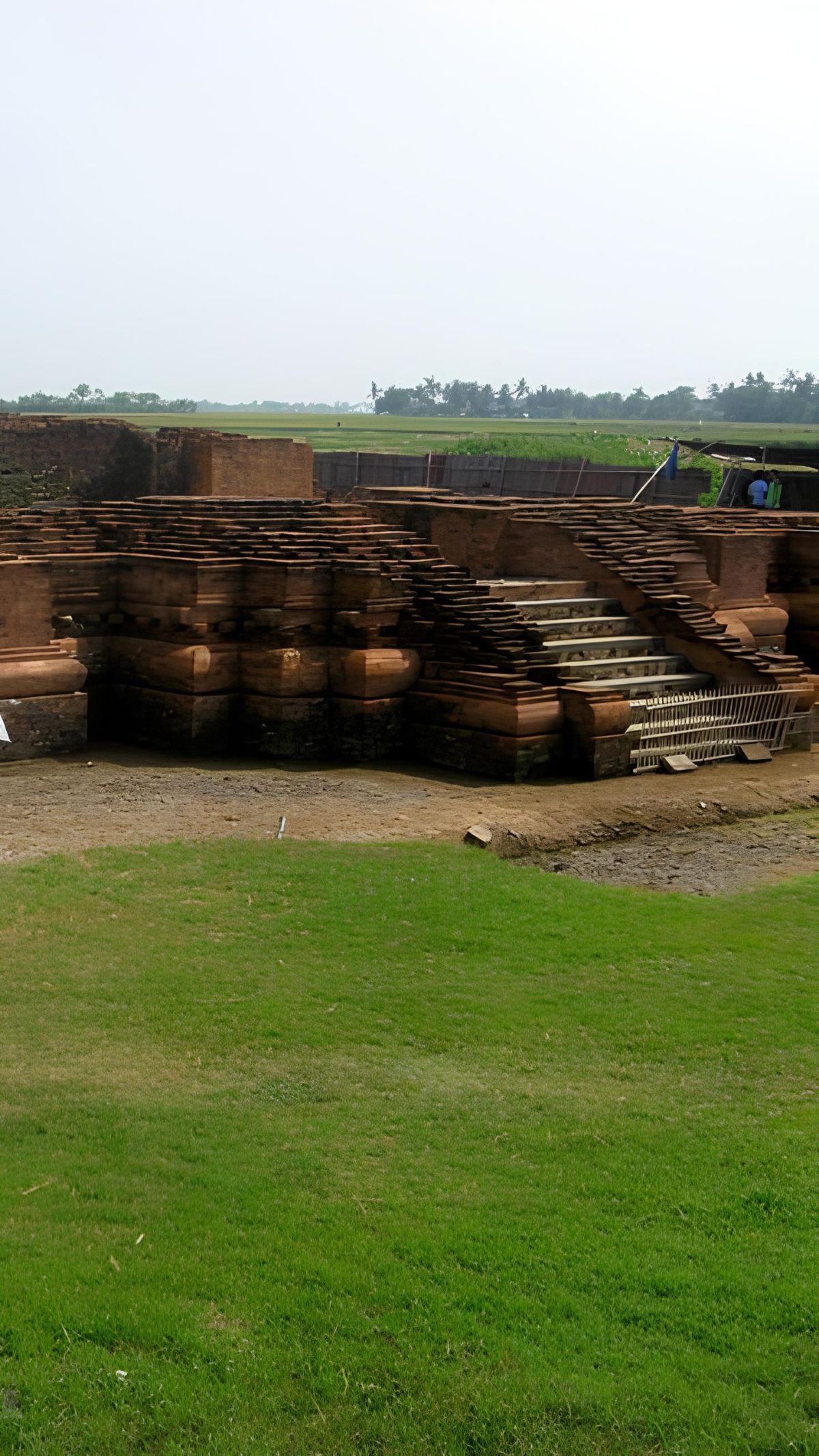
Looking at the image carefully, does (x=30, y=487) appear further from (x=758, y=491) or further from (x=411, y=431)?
(x=411, y=431)

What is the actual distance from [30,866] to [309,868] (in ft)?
5.21

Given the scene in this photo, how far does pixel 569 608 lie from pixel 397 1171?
→ 8.83 meters

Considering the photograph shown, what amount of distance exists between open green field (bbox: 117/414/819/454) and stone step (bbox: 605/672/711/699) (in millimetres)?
22564

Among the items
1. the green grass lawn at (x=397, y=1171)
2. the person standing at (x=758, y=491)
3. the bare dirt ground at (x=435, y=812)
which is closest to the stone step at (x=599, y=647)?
the bare dirt ground at (x=435, y=812)

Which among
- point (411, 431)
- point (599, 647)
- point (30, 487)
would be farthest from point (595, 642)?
point (411, 431)

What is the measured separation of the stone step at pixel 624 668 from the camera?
A: 1267cm

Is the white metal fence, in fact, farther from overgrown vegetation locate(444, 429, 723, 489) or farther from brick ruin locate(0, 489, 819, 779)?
overgrown vegetation locate(444, 429, 723, 489)

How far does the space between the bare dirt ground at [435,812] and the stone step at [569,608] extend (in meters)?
2.07

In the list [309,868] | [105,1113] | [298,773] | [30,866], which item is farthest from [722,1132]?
[298,773]

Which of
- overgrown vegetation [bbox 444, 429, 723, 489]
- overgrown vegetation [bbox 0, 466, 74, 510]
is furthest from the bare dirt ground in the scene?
overgrown vegetation [bbox 444, 429, 723, 489]

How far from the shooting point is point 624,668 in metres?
13.3

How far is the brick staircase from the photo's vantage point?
1298cm

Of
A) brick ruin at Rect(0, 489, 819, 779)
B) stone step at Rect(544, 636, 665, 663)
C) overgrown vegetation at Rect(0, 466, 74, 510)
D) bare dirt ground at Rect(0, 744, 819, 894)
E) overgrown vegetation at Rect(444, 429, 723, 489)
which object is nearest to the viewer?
bare dirt ground at Rect(0, 744, 819, 894)

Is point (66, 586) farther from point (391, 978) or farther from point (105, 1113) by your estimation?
point (105, 1113)
